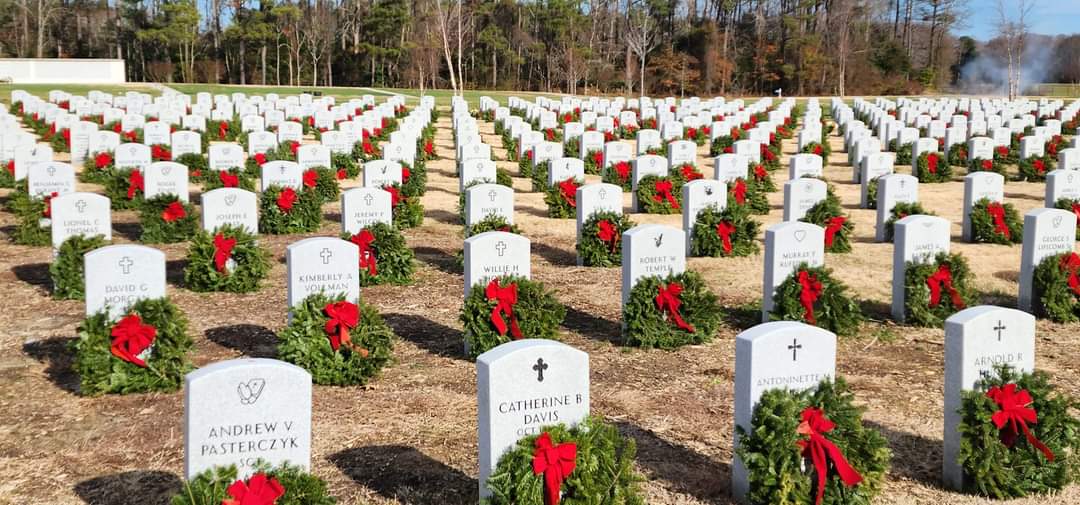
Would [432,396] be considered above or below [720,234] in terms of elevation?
below

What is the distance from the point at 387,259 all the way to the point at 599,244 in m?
2.72

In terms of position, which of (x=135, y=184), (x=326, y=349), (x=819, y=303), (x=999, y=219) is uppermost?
(x=135, y=184)

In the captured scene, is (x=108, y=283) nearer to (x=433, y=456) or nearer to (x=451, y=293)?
(x=433, y=456)

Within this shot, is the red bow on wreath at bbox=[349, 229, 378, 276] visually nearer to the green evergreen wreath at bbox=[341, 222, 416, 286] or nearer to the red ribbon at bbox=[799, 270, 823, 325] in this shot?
the green evergreen wreath at bbox=[341, 222, 416, 286]

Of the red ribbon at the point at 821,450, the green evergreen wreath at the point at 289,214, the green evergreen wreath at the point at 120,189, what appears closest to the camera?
the red ribbon at the point at 821,450

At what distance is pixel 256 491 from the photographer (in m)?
4.79

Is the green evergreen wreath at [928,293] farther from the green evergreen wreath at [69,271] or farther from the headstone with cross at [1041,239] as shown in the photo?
the green evergreen wreath at [69,271]

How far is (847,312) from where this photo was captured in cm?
961

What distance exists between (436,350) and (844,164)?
60.6 ft

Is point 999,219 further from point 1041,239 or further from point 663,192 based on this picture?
point 663,192

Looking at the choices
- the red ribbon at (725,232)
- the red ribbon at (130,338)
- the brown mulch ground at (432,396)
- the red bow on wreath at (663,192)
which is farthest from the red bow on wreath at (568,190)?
the red ribbon at (130,338)

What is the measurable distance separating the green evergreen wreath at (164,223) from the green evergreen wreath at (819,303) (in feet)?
27.0

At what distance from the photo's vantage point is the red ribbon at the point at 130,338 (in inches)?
293

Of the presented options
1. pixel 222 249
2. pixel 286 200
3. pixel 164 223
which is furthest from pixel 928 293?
pixel 164 223
